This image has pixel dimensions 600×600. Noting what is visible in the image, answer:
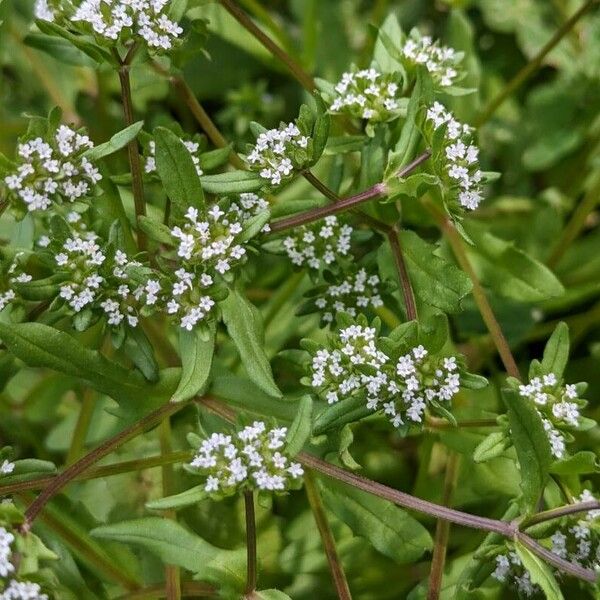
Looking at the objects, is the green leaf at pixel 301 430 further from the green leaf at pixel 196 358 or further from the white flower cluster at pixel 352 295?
the white flower cluster at pixel 352 295

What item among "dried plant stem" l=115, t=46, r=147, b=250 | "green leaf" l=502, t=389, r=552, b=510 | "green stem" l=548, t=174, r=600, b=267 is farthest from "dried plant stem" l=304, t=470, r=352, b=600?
"green stem" l=548, t=174, r=600, b=267

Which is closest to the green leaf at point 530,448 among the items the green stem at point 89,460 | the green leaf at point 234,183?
the green leaf at point 234,183

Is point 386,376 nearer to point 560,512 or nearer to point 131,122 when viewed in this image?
point 560,512

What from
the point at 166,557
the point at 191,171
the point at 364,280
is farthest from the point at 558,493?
the point at 191,171

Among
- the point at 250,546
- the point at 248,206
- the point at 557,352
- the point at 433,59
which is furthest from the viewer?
the point at 433,59

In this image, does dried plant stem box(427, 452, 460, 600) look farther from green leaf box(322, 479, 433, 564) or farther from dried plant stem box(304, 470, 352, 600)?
dried plant stem box(304, 470, 352, 600)

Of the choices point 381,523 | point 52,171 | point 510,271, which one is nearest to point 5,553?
point 52,171
